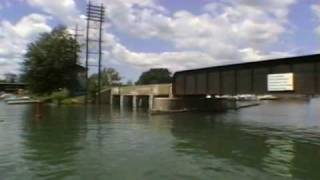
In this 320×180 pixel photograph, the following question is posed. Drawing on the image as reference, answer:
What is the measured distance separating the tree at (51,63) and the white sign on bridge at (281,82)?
277 feet

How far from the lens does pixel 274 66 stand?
7156cm

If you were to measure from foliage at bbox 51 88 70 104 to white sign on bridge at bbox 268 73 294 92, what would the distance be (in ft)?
256

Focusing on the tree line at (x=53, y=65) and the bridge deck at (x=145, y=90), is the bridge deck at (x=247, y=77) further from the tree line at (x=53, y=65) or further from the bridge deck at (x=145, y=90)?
the tree line at (x=53, y=65)

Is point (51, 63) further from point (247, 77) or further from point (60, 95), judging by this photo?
point (247, 77)

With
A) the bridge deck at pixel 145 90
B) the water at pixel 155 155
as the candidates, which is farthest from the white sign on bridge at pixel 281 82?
the bridge deck at pixel 145 90

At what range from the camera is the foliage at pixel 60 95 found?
468ft

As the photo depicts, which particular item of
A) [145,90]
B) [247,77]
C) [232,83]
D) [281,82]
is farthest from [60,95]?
[281,82]

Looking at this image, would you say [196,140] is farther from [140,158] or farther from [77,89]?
[77,89]

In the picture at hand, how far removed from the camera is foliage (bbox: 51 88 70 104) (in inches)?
5610

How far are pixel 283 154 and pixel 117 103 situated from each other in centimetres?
10817

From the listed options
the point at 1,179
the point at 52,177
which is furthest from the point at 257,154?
the point at 1,179

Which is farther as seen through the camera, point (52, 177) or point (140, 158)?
point (140, 158)

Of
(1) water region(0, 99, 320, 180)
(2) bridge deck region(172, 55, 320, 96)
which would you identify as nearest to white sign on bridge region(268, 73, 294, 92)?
(2) bridge deck region(172, 55, 320, 96)

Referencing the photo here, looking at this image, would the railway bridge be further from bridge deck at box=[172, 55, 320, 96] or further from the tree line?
the tree line
